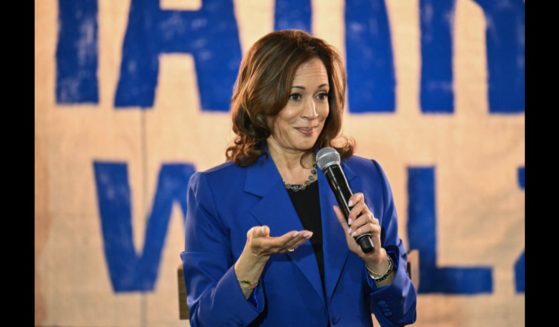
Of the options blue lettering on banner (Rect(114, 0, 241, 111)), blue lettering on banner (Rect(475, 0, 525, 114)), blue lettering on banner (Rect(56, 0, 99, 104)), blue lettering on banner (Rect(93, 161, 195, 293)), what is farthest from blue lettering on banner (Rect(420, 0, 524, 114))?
blue lettering on banner (Rect(56, 0, 99, 104))

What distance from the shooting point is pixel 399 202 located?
3.26 metres

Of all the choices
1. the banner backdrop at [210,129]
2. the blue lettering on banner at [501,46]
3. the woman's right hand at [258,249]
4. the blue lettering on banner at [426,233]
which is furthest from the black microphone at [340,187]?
the blue lettering on banner at [501,46]

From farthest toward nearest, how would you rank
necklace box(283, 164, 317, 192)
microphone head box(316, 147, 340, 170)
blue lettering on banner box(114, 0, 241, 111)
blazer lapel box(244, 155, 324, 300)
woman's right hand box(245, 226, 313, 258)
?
blue lettering on banner box(114, 0, 241, 111) < necklace box(283, 164, 317, 192) < blazer lapel box(244, 155, 324, 300) < microphone head box(316, 147, 340, 170) < woman's right hand box(245, 226, 313, 258)

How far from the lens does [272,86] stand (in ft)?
6.13

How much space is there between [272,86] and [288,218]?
1.11 ft

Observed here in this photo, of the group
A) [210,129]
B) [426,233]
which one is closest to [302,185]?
[210,129]

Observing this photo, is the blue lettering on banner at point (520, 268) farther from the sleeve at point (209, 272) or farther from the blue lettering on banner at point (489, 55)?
the sleeve at point (209, 272)

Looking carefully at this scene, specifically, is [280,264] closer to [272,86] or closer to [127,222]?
[272,86]

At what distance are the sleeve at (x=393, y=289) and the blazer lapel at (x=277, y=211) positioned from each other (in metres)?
0.15

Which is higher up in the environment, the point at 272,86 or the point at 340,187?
the point at 272,86

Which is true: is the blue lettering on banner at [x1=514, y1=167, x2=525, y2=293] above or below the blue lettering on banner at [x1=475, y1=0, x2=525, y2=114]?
below

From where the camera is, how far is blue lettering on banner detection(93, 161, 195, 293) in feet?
10.6

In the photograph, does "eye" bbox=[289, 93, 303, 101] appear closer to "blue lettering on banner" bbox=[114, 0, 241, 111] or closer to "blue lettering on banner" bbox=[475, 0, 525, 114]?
"blue lettering on banner" bbox=[114, 0, 241, 111]

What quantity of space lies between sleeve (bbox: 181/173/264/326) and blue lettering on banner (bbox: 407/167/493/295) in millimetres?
1545
